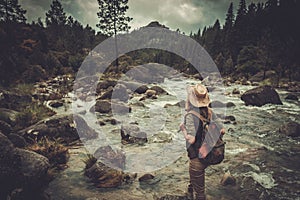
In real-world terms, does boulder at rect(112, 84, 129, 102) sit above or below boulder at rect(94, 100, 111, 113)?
above

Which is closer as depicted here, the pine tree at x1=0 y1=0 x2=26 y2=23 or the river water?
the river water

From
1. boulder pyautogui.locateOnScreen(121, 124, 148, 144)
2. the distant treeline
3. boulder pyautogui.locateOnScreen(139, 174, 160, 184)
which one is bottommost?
boulder pyautogui.locateOnScreen(139, 174, 160, 184)

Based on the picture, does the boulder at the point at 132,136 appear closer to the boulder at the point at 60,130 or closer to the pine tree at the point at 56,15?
the boulder at the point at 60,130

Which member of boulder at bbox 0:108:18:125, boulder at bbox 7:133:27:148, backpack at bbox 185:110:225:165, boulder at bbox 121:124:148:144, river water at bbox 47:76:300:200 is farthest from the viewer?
boulder at bbox 0:108:18:125

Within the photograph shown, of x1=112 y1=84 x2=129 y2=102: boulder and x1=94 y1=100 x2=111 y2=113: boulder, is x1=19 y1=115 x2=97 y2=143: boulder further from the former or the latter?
x1=112 y1=84 x2=129 y2=102: boulder

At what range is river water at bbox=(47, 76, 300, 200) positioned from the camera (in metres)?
4.80

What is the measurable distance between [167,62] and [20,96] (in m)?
50.9

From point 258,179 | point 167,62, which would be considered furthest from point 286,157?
point 167,62

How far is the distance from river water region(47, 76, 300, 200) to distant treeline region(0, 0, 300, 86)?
13.0 m

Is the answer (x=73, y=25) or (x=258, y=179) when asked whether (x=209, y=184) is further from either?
(x=73, y=25)

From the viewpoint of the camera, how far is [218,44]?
160 feet

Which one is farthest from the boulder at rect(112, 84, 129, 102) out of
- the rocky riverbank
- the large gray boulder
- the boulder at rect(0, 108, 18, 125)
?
the boulder at rect(0, 108, 18, 125)

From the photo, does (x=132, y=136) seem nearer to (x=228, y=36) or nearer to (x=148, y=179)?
(x=148, y=179)

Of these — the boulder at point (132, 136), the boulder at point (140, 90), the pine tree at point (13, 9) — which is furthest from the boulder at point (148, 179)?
the pine tree at point (13, 9)
